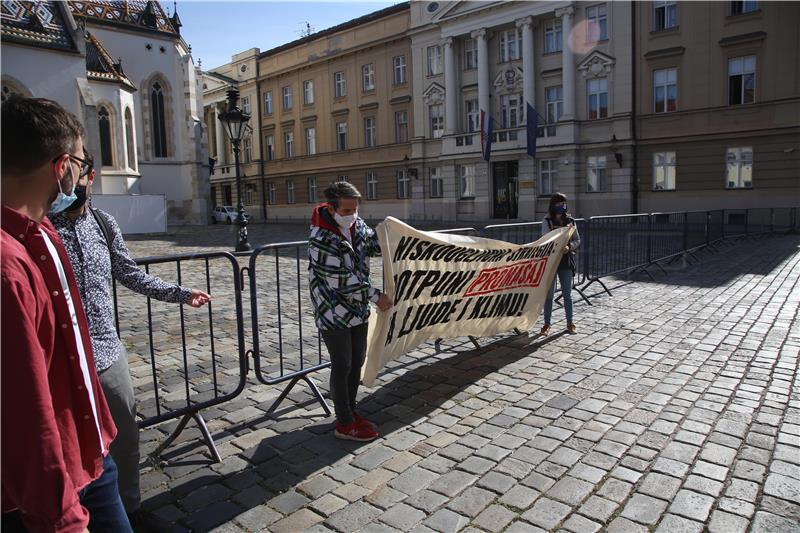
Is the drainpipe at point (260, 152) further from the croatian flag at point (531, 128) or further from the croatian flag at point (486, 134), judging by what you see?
the croatian flag at point (531, 128)

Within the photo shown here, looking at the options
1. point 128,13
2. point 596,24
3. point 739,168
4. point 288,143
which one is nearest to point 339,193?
point 739,168

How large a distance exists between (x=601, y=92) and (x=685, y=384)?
30165mm

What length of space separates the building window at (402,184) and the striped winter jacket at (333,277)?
3764 centimetres

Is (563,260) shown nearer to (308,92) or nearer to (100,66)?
(100,66)

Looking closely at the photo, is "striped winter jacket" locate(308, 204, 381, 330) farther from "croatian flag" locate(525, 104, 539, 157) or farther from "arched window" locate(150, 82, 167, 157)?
"arched window" locate(150, 82, 167, 157)

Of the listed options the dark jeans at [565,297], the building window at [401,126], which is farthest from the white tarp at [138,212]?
the dark jeans at [565,297]

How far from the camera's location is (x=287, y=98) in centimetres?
5019

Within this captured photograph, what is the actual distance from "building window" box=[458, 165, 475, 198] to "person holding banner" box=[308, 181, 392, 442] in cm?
3406

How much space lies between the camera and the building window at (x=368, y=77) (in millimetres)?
42875

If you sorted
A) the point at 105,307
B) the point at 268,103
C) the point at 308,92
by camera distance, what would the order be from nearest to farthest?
the point at 105,307, the point at 308,92, the point at 268,103

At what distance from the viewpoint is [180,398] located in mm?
5246

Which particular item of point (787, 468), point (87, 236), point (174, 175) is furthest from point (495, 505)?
point (174, 175)

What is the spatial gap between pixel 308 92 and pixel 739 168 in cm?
3291

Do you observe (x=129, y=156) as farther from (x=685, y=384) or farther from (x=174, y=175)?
(x=685, y=384)
